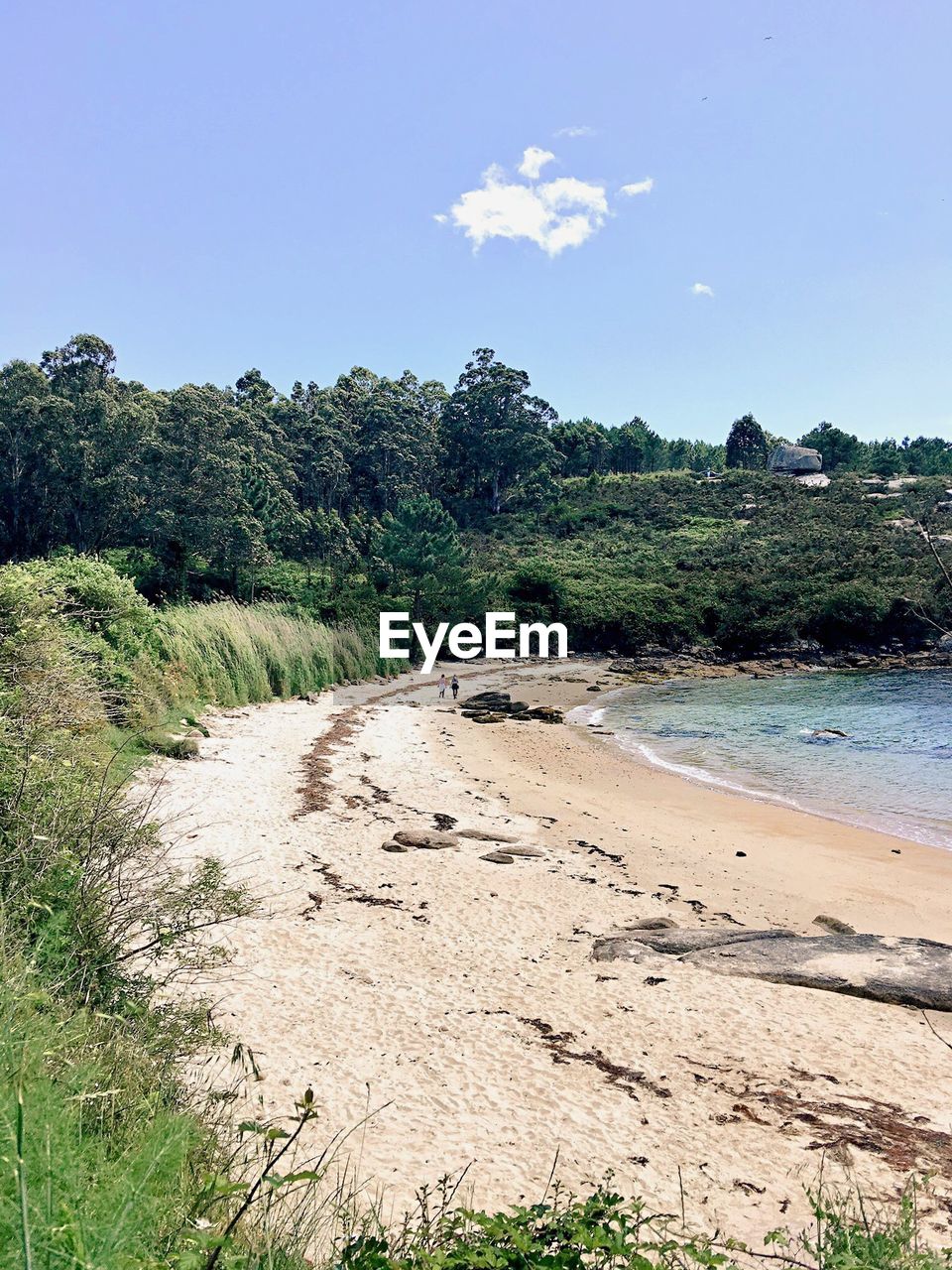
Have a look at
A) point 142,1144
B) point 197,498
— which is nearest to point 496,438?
point 197,498

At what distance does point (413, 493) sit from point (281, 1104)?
58.1m

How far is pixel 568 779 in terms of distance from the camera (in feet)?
52.1

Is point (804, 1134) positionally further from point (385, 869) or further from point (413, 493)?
point (413, 493)

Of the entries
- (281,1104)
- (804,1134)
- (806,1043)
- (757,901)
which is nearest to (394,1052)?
(281,1104)

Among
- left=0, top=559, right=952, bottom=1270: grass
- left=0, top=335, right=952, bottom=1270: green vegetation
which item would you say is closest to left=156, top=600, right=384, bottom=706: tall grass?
left=0, top=335, right=952, bottom=1270: green vegetation

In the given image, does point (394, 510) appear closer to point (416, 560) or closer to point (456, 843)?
point (416, 560)

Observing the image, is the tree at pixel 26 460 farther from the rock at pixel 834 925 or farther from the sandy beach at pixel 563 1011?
the rock at pixel 834 925

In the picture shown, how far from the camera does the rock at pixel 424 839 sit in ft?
32.0

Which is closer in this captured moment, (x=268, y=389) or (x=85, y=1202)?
(x=85, y=1202)

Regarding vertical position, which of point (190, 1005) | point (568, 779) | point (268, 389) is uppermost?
point (268, 389)

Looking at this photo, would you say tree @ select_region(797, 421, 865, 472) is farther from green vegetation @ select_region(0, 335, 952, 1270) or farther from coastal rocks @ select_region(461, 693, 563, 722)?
coastal rocks @ select_region(461, 693, 563, 722)

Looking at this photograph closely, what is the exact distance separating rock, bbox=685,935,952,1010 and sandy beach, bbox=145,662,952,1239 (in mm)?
205

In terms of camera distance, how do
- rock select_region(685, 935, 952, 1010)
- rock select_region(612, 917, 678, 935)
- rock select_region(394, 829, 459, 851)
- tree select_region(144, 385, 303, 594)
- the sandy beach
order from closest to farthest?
the sandy beach → rock select_region(685, 935, 952, 1010) → rock select_region(612, 917, 678, 935) → rock select_region(394, 829, 459, 851) → tree select_region(144, 385, 303, 594)

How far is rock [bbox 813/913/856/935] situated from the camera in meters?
8.14
